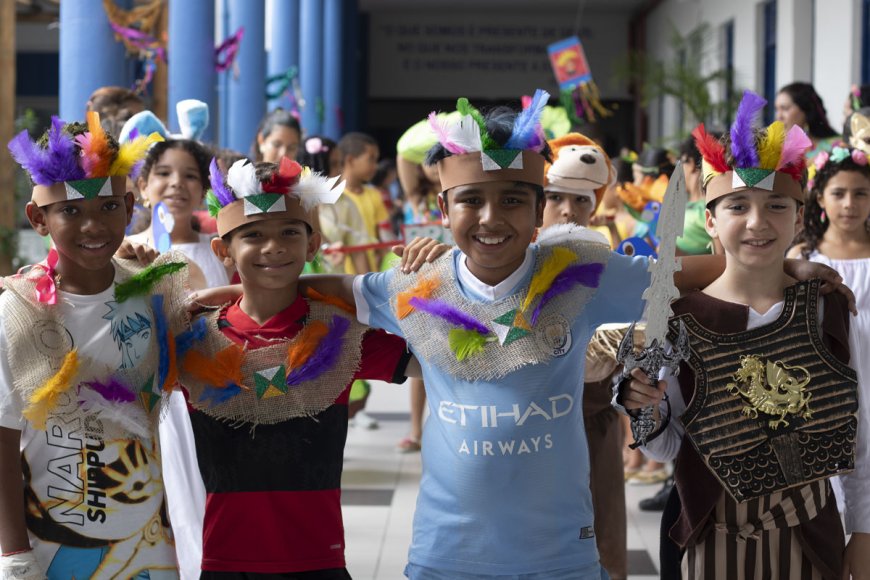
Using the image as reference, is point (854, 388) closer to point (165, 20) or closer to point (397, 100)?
point (165, 20)

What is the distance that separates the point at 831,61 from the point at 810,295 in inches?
349

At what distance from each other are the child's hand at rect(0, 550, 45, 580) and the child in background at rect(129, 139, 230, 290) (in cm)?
125

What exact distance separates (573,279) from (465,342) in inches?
9.7

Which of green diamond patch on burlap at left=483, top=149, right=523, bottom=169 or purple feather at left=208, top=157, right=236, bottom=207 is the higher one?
green diamond patch on burlap at left=483, top=149, right=523, bottom=169

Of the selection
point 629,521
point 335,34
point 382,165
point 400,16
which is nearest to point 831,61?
point 382,165

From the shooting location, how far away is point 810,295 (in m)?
2.36

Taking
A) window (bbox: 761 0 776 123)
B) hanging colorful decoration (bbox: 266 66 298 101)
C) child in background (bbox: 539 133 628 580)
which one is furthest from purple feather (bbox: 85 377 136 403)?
window (bbox: 761 0 776 123)

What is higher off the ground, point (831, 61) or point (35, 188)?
point (831, 61)

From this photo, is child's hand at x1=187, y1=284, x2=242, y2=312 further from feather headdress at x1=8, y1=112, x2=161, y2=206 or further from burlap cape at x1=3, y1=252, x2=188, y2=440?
feather headdress at x1=8, y1=112, x2=161, y2=206

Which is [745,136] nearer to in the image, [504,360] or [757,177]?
[757,177]

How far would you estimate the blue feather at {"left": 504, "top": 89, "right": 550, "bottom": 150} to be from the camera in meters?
2.27

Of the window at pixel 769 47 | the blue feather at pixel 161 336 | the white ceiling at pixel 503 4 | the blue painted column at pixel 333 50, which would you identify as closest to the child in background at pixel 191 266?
the blue feather at pixel 161 336

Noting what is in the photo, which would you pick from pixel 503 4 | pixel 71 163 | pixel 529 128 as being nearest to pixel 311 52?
pixel 503 4

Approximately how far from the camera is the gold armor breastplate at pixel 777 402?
7.63 feet
